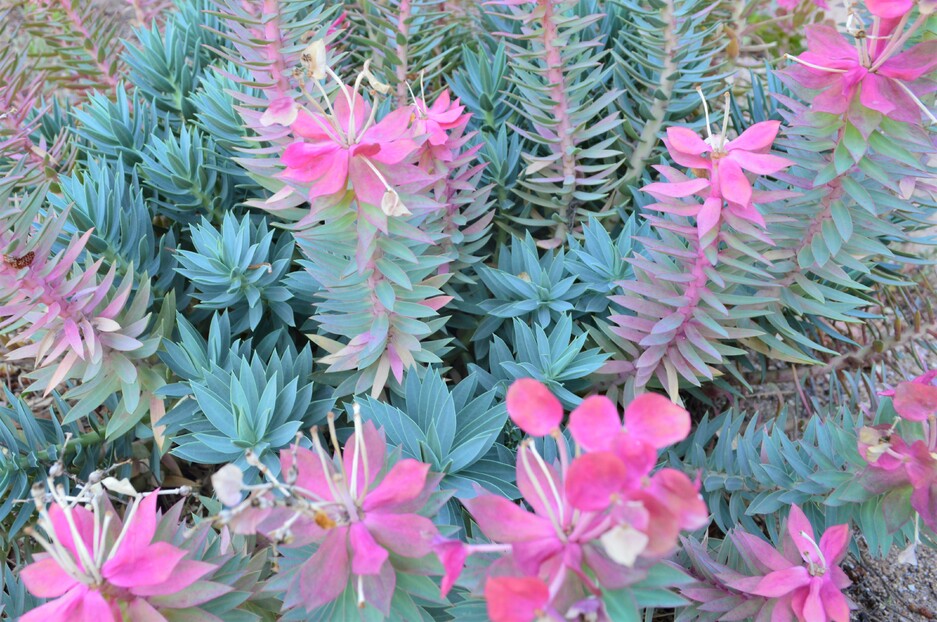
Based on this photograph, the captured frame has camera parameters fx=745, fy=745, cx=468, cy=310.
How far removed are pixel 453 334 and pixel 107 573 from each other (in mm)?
874

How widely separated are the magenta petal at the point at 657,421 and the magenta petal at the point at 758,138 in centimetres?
49

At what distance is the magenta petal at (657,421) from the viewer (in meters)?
0.65

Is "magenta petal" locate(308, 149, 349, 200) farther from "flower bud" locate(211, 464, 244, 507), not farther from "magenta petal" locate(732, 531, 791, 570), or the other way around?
"magenta petal" locate(732, 531, 791, 570)

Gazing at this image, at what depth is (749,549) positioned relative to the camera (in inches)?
39.7

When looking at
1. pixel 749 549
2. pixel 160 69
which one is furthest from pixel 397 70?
pixel 749 549

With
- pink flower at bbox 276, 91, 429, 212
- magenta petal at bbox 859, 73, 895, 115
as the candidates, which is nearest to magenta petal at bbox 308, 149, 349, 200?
pink flower at bbox 276, 91, 429, 212

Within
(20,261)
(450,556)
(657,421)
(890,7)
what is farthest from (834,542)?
(20,261)

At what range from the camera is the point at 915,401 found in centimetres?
88

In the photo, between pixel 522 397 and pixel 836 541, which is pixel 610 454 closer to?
pixel 522 397

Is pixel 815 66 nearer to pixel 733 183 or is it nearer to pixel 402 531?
pixel 733 183

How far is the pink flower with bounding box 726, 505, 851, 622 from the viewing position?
0.91m

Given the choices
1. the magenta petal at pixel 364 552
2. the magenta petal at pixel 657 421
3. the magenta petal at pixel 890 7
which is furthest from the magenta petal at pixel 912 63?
the magenta petal at pixel 364 552

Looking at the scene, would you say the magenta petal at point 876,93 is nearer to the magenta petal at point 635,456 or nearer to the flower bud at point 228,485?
the magenta petal at point 635,456

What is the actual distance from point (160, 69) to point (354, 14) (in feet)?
1.42
